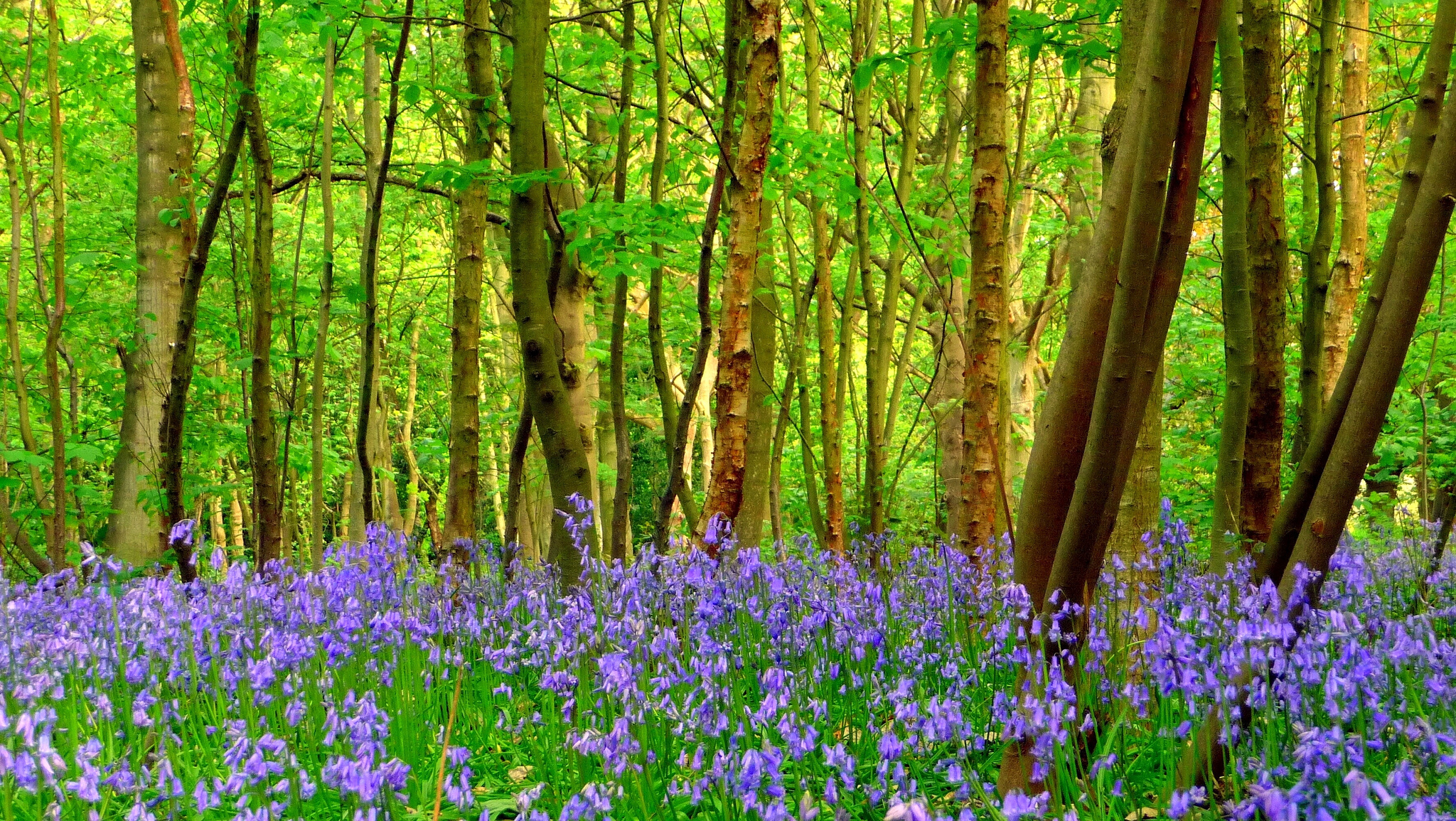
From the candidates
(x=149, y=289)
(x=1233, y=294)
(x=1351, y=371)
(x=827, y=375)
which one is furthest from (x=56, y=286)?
(x=1351, y=371)

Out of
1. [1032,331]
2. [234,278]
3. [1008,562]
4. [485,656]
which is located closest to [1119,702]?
[1008,562]

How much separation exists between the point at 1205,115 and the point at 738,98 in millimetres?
2638

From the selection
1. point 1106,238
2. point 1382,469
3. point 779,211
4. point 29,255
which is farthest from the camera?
point 29,255

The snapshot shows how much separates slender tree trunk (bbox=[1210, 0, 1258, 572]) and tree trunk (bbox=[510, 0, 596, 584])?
8.60 ft

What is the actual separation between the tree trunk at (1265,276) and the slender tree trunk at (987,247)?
48.2 inches

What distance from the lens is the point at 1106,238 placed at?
8.65ft

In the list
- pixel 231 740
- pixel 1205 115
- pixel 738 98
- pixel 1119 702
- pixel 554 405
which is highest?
pixel 738 98

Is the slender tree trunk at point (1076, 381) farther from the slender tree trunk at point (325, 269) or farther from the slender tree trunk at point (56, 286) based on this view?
the slender tree trunk at point (56, 286)

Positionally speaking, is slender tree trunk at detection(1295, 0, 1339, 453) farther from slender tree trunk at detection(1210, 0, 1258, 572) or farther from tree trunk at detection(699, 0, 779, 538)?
tree trunk at detection(699, 0, 779, 538)

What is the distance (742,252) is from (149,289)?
490 cm

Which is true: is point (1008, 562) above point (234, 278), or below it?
below

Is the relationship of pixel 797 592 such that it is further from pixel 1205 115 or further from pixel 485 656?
pixel 1205 115

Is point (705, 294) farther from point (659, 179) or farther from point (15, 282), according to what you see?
point (15, 282)

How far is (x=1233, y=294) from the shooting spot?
3.43 metres
